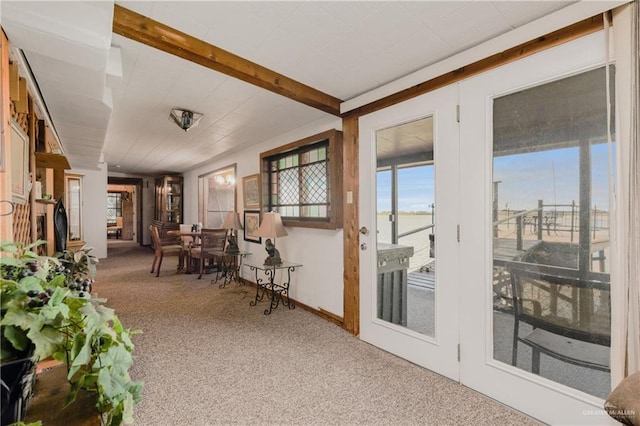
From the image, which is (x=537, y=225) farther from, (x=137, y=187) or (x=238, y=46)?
(x=137, y=187)

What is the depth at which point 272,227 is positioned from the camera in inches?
143

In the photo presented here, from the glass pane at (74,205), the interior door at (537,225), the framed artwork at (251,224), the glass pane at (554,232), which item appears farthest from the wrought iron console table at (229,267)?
the glass pane at (554,232)

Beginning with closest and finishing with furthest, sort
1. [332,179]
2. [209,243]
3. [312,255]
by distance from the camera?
[332,179], [312,255], [209,243]

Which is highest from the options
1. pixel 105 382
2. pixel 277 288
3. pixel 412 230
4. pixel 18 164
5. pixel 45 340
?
pixel 18 164

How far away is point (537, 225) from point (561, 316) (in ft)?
1.74

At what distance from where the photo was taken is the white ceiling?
1.53 m

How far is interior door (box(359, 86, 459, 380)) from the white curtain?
819mm

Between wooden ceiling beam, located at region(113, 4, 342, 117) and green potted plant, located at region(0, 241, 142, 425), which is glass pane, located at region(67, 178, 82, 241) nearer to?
wooden ceiling beam, located at region(113, 4, 342, 117)

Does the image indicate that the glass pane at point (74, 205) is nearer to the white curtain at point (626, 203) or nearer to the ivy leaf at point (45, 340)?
the ivy leaf at point (45, 340)

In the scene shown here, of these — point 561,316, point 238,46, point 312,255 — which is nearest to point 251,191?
point 312,255

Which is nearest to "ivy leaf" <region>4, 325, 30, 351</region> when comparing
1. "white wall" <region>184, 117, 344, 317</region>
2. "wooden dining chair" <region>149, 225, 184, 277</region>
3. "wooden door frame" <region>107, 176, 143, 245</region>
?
"white wall" <region>184, 117, 344, 317</region>

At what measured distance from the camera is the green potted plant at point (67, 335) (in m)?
0.62

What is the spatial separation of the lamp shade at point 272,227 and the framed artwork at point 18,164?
2108 mm

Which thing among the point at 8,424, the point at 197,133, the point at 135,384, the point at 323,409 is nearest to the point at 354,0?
the point at 135,384
